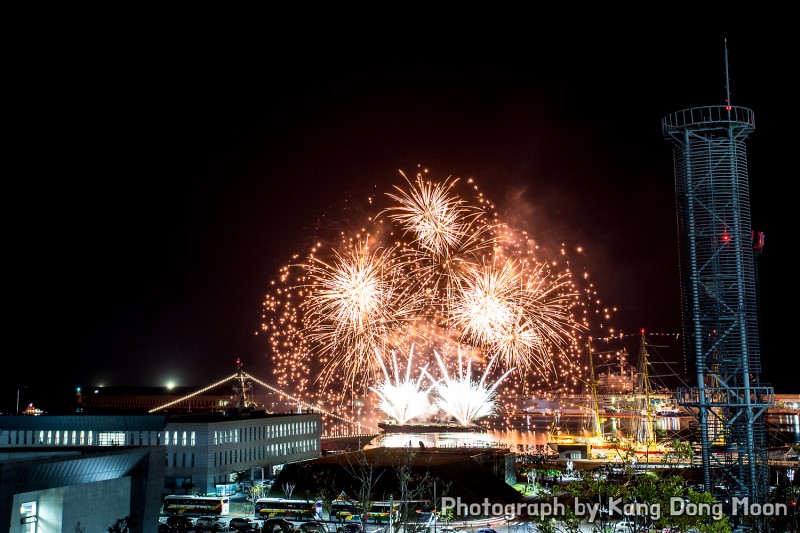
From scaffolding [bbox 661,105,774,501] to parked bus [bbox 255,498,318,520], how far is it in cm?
1851

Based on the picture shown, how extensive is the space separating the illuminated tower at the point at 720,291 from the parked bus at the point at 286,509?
732 inches

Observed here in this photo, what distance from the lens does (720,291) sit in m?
32.0

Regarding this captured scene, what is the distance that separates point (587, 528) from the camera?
34.4 metres

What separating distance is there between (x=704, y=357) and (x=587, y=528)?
8.90 meters

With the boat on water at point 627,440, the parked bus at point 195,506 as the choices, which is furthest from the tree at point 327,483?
the boat on water at point 627,440

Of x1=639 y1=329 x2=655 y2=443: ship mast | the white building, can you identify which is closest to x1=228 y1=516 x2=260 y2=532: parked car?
the white building

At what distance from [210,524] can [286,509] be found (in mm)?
4088

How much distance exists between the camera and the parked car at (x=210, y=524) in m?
35.4

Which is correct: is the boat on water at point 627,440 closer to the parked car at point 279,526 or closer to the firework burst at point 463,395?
the firework burst at point 463,395

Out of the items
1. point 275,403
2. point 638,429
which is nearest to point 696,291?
point 638,429

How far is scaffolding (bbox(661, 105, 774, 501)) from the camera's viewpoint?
31.0 meters

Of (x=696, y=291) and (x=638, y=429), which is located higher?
(x=696, y=291)

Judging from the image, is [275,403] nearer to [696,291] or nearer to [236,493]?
[236,493]

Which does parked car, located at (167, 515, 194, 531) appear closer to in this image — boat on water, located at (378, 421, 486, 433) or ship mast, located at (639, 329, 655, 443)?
boat on water, located at (378, 421, 486, 433)
